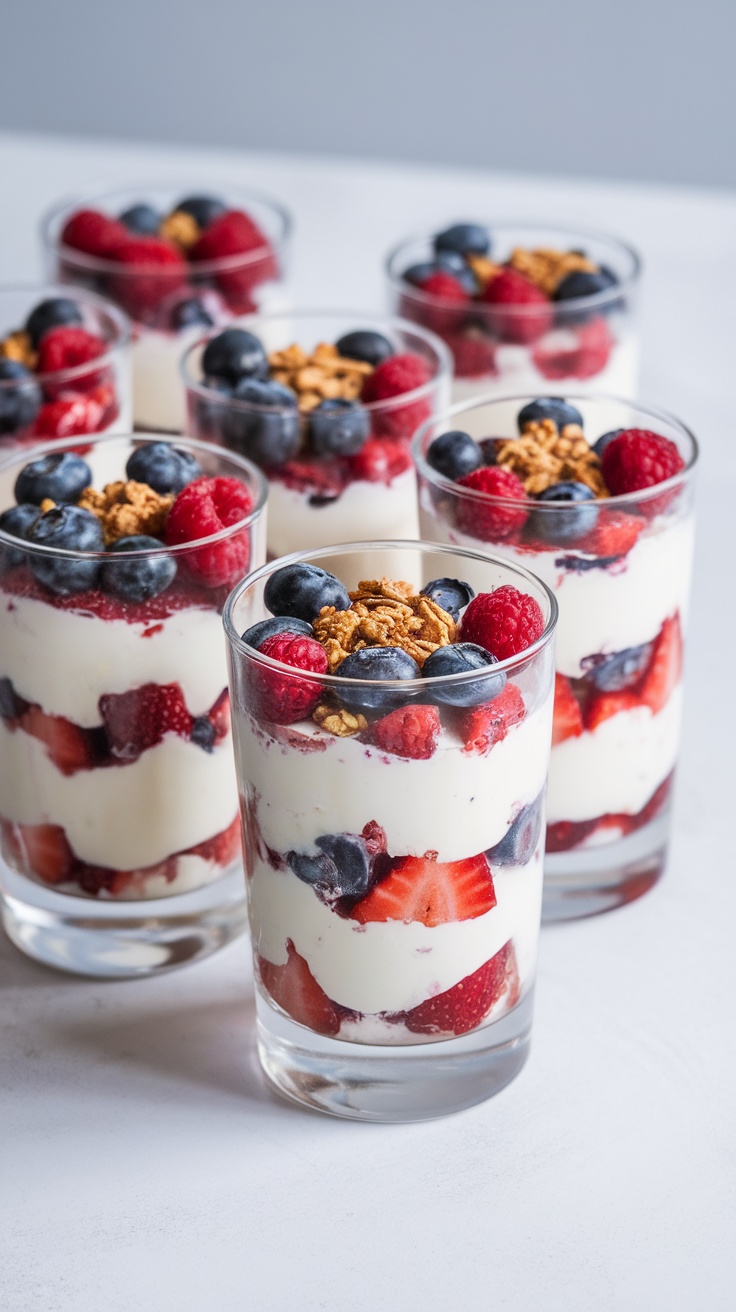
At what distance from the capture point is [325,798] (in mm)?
1063

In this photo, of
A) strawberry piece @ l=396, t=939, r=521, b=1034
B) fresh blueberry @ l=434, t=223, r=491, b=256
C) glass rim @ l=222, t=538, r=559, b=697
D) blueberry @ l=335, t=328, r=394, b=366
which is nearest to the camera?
glass rim @ l=222, t=538, r=559, b=697

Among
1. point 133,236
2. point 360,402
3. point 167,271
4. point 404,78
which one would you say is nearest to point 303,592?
point 360,402

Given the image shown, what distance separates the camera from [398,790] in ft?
3.43

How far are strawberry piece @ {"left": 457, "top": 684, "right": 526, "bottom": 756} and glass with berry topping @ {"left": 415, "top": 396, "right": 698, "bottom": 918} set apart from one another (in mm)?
213

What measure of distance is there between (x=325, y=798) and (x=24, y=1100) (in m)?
0.37

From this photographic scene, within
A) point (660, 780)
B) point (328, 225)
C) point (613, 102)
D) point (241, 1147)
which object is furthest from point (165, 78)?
point (241, 1147)

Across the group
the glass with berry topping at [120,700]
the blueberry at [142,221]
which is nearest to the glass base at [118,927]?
the glass with berry topping at [120,700]

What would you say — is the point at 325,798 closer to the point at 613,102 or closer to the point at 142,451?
the point at 142,451

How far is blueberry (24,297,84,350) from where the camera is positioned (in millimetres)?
1752

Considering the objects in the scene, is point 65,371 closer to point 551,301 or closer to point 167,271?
point 167,271

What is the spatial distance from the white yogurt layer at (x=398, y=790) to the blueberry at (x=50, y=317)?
2.63ft

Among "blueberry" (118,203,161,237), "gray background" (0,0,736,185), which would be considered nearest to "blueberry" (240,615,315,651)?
"blueberry" (118,203,161,237)

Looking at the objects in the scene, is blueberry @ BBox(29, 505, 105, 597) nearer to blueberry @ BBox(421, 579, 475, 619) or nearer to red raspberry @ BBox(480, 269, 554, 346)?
blueberry @ BBox(421, 579, 475, 619)

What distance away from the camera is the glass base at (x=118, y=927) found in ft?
4.38
